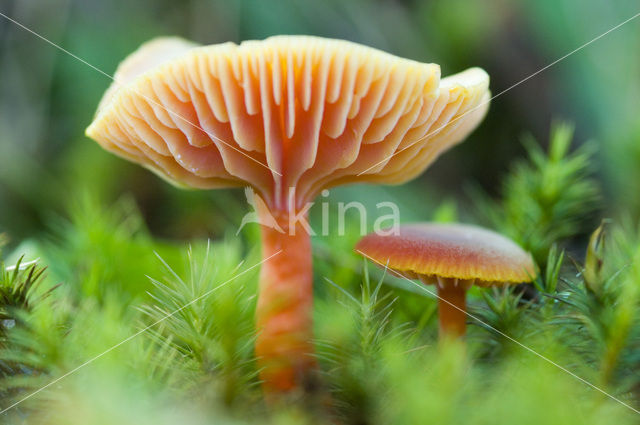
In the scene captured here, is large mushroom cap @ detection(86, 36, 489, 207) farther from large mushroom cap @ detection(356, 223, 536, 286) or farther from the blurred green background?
the blurred green background

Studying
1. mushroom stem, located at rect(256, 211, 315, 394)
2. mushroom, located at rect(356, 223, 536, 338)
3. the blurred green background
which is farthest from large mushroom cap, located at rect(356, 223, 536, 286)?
the blurred green background

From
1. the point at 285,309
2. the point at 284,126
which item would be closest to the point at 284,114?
the point at 284,126

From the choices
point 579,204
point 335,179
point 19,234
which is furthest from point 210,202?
point 579,204

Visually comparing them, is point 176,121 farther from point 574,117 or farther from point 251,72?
point 574,117

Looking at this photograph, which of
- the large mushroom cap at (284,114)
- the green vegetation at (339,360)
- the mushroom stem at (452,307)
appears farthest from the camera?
the mushroom stem at (452,307)

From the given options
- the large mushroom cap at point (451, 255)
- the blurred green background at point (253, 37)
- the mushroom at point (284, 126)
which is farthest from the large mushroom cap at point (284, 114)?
the blurred green background at point (253, 37)

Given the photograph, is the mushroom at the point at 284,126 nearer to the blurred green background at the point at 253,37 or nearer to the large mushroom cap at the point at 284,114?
the large mushroom cap at the point at 284,114

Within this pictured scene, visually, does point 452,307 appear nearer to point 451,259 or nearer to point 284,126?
point 451,259
